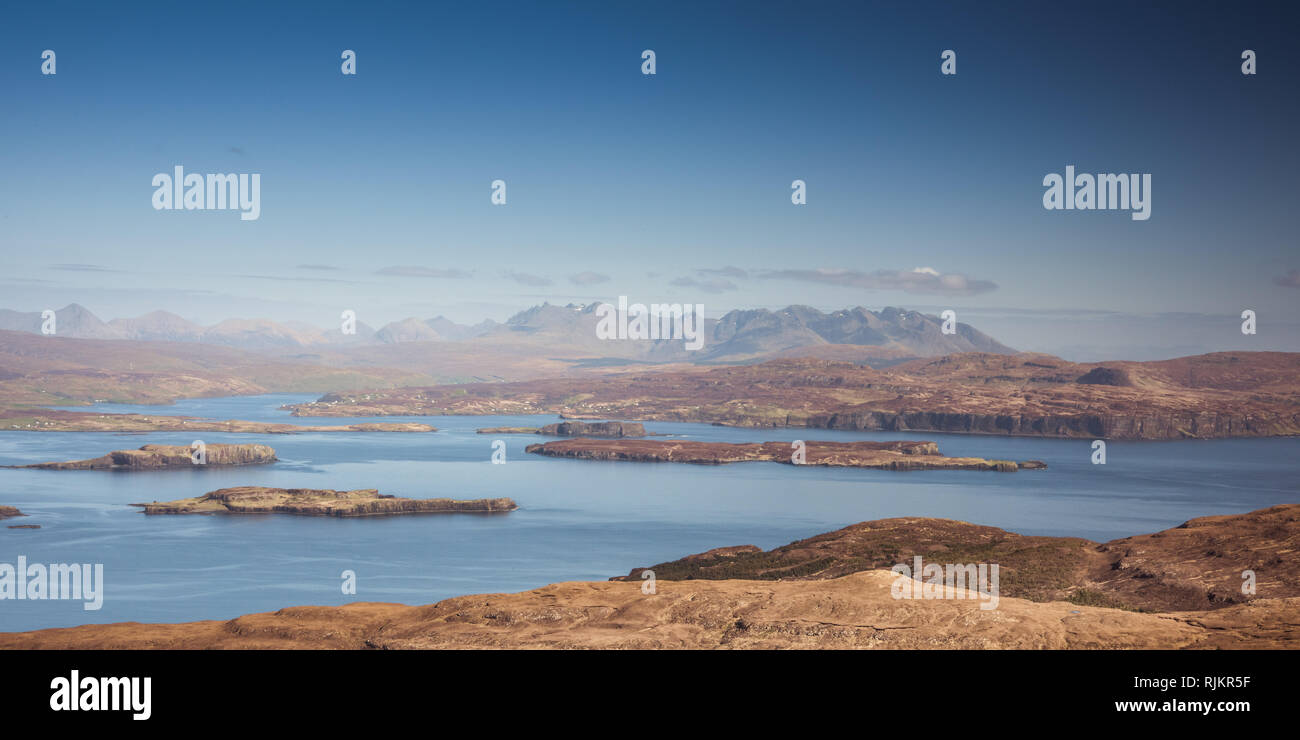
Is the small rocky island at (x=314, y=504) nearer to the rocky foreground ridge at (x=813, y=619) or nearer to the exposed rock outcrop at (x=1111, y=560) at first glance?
the exposed rock outcrop at (x=1111, y=560)

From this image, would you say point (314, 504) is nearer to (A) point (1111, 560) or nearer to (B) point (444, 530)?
(B) point (444, 530)

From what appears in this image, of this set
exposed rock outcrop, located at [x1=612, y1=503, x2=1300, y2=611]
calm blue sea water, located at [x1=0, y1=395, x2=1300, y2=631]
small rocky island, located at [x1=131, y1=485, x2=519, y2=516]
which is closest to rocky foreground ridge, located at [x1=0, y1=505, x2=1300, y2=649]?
exposed rock outcrop, located at [x1=612, y1=503, x2=1300, y2=611]
